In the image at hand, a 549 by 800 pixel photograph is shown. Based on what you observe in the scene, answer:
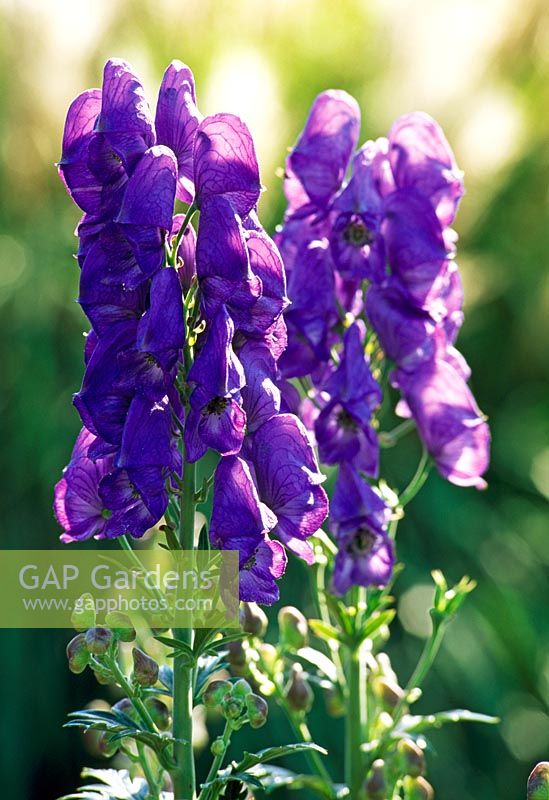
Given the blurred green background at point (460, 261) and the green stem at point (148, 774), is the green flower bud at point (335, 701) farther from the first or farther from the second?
the blurred green background at point (460, 261)

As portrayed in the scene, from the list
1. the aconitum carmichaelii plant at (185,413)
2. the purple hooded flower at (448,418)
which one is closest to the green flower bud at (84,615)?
the aconitum carmichaelii plant at (185,413)

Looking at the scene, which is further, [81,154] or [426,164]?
[426,164]

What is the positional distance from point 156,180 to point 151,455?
0.16m

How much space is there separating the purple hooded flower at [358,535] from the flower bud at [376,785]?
0.14 m

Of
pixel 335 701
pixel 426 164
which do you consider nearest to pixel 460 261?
pixel 426 164

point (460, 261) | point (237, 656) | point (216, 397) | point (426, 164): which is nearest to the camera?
point (216, 397)

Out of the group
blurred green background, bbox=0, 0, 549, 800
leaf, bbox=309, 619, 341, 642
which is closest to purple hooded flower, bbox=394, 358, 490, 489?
leaf, bbox=309, 619, 341, 642

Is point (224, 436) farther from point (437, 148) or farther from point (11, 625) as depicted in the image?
point (11, 625)

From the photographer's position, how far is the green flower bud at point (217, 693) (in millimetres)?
713

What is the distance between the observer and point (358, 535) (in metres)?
0.92

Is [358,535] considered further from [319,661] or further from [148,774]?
[148,774]

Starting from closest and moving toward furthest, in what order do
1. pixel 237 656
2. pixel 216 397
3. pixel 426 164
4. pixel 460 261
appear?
pixel 216 397 → pixel 237 656 → pixel 426 164 → pixel 460 261

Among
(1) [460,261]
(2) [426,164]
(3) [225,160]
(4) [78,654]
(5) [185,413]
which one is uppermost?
(1) [460,261]

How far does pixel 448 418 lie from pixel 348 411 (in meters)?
0.11
